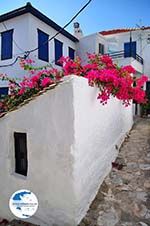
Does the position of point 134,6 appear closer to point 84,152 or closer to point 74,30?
point 84,152

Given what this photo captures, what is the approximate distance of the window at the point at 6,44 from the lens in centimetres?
1384

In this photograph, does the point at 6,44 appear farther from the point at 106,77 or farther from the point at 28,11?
the point at 106,77

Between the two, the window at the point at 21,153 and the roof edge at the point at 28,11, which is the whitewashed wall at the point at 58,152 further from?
the roof edge at the point at 28,11

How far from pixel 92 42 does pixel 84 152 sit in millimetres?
15133

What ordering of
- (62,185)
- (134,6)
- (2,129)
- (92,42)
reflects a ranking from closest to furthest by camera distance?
(62,185) → (2,129) → (134,6) → (92,42)

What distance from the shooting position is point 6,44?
14031 mm

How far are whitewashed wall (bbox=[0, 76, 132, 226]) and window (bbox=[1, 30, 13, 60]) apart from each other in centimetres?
973

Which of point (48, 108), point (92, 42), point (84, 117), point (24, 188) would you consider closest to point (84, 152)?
point (84, 117)

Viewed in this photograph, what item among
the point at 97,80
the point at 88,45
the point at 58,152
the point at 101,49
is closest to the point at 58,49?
the point at 88,45

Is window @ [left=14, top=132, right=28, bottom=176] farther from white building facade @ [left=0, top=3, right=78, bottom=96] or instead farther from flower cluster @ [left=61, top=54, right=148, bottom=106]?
white building facade @ [left=0, top=3, right=78, bottom=96]

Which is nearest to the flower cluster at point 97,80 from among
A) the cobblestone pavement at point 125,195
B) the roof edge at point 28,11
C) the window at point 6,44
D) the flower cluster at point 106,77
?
the flower cluster at point 106,77

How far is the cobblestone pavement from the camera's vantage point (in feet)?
14.6

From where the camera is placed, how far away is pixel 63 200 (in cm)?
432

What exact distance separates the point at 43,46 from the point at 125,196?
10882 millimetres
